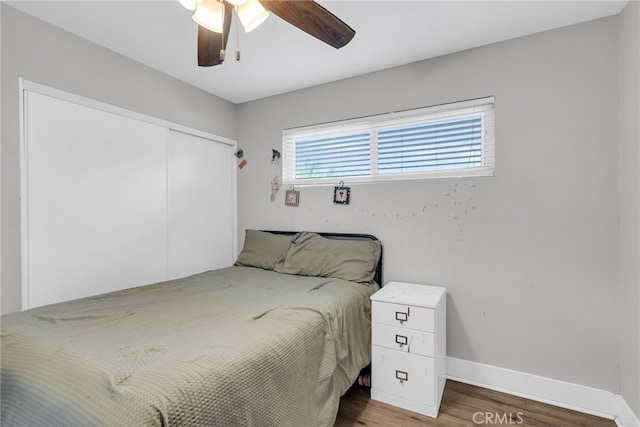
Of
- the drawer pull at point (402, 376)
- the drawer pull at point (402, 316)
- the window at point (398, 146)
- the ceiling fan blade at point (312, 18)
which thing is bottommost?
the drawer pull at point (402, 376)

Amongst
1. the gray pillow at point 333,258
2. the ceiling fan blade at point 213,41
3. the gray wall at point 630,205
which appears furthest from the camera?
the gray pillow at point 333,258

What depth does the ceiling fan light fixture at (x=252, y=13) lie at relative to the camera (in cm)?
133

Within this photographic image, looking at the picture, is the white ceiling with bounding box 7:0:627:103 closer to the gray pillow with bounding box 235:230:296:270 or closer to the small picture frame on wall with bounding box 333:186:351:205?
the small picture frame on wall with bounding box 333:186:351:205

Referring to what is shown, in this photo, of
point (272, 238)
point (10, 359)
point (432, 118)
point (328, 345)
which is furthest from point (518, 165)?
point (10, 359)

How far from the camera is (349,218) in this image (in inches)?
108

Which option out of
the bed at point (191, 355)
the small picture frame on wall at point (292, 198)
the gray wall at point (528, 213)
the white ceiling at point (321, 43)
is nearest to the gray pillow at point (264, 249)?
the small picture frame on wall at point (292, 198)

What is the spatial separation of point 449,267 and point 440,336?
55 centimetres

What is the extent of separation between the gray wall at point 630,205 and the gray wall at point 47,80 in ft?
10.9

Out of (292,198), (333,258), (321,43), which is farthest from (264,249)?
(321,43)

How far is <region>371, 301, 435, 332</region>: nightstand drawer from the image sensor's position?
1.87 meters

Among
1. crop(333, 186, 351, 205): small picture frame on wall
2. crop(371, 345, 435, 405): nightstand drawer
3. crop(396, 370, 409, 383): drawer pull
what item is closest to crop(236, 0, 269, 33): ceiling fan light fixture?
crop(333, 186, 351, 205): small picture frame on wall

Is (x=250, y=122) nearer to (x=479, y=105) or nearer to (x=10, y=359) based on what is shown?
(x=479, y=105)

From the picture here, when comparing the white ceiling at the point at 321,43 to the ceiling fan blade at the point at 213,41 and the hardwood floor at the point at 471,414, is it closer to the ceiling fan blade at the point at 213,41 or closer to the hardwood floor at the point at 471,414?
the ceiling fan blade at the point at 213,41

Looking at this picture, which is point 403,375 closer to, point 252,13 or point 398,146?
point 398,146
